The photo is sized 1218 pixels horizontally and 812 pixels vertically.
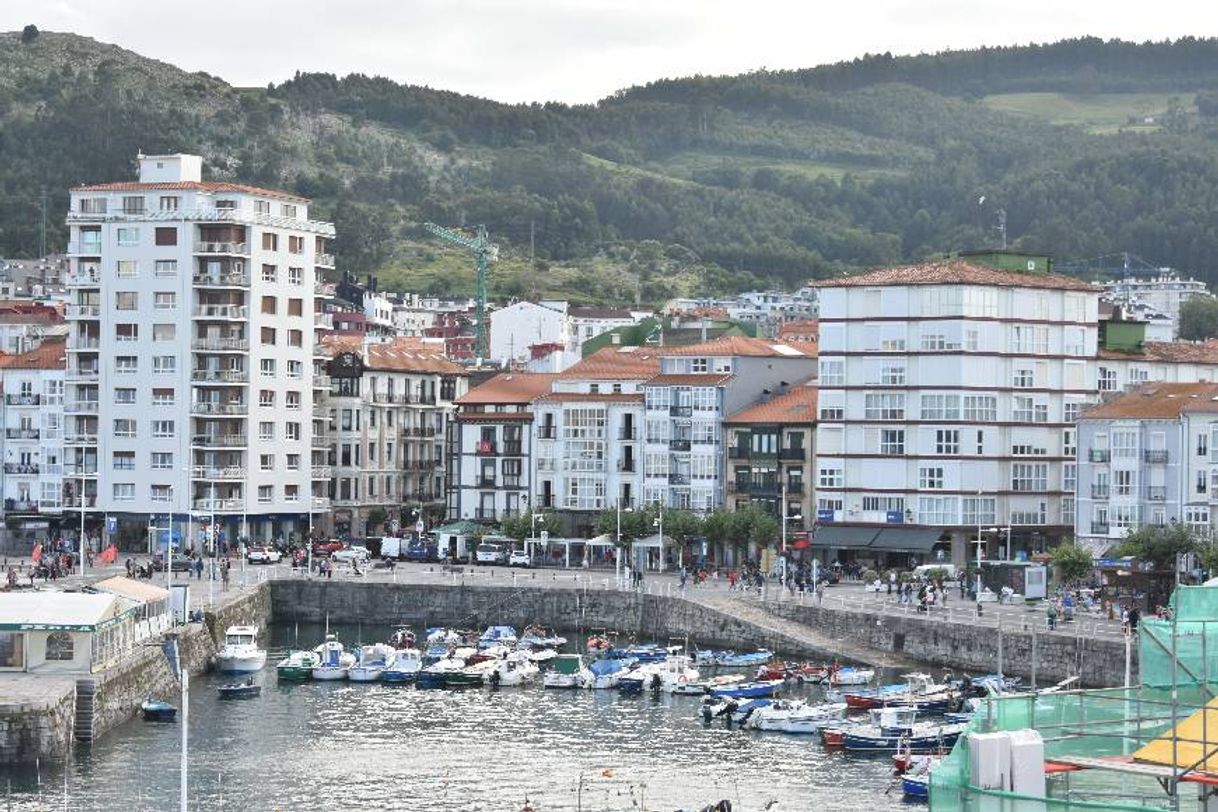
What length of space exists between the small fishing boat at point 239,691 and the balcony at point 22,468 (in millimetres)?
54638

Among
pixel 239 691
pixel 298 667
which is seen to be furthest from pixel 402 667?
pixel 239 691

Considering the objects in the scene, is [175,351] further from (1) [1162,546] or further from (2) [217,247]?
(1) [1162,546]

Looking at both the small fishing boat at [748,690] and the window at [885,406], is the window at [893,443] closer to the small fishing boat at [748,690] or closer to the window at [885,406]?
the window at [885,406]

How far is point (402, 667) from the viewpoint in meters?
106

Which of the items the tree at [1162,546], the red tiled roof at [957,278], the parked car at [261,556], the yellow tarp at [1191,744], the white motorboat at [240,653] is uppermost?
the red tiled roof at [957,278]

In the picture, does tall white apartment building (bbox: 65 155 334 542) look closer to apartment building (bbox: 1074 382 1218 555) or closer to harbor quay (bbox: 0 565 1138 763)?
harbor quay (bbox: 0 565 1138 763)

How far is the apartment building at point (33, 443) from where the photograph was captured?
492 ft

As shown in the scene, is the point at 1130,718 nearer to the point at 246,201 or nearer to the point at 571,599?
the point at 571,599

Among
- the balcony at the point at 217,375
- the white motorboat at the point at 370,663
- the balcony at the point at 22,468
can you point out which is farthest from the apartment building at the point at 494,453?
the white motorboat at the point at 370,663

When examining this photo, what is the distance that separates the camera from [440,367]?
6673 inches

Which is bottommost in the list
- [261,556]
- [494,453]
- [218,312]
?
[261,556]

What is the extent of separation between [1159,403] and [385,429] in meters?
53.0

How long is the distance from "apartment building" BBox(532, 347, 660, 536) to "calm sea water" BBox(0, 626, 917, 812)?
46719mm

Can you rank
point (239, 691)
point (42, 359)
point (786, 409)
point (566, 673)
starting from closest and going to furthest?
point (239, 691) → point (566, 673) → point (786, 409) → point (42, 359)
